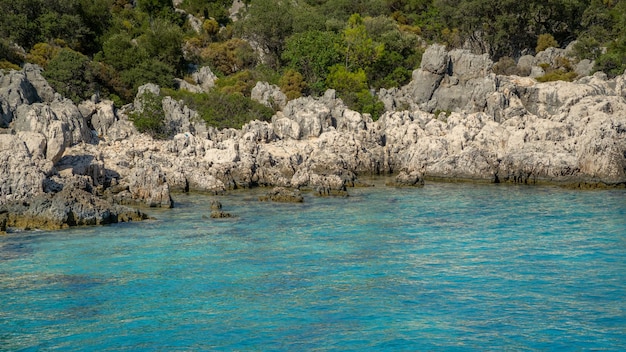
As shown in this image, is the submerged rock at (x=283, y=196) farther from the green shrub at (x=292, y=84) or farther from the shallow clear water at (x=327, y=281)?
the green shrub at (x=292, y=84)

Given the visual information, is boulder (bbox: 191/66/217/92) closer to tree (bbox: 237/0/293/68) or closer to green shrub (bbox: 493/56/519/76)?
tree (bbox: 237/0/293/68)

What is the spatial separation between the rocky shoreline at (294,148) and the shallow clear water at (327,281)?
5.32 meters

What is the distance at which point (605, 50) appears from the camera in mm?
86688

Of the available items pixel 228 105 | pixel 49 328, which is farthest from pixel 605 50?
pixel 49 328

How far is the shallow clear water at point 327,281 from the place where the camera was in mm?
22734

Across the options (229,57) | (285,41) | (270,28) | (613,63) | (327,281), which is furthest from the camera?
(270,28)

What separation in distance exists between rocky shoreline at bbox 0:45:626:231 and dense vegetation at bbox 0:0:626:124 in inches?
361

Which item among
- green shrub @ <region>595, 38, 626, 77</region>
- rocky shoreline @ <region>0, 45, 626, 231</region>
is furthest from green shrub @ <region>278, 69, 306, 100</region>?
green shrub @ <region>595, 38, 626, 77</region>

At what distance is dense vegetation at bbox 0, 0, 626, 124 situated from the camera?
262 ft

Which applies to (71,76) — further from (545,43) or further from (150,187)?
(545,43)

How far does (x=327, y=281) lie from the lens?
95.1 ft

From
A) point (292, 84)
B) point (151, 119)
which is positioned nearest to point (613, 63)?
point (292, 84)

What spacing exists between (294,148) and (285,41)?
38.0m

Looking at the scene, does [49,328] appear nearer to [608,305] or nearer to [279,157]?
[608,305]
